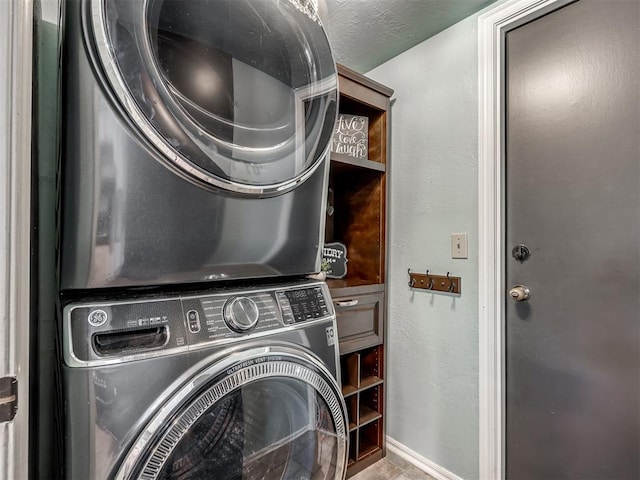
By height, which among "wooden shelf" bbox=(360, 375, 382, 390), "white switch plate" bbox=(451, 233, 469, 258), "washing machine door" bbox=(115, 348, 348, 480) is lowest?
"wooden shelf" bbox=(360, 375, 382, 390)

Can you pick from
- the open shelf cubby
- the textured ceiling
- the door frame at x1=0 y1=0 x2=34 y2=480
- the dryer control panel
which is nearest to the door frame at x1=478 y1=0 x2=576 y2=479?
the textured ceiling

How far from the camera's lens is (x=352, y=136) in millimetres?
1716

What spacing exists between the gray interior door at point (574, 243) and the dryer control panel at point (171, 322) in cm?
102

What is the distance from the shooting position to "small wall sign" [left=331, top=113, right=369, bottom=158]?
167 cm

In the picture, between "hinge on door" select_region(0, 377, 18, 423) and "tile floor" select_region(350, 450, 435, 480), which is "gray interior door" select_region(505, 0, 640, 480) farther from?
"hinge on door" select_region(0, 377, 18, 423)

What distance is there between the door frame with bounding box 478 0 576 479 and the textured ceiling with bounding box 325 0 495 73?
186 mm

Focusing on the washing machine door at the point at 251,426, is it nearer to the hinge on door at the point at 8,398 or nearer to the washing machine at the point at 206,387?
the washing machine at the point at 206,387

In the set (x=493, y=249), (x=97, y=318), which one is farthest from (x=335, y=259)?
(x=97, y=318)

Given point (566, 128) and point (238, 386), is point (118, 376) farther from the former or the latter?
point (566, 128)

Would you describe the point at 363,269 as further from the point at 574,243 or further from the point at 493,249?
the point at 574,243

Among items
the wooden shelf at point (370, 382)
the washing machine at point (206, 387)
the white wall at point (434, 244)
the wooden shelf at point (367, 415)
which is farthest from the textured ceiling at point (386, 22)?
the wooden shelf at point (367, 415)

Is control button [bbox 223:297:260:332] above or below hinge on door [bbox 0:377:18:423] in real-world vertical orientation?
above

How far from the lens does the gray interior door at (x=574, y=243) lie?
112 centimetres

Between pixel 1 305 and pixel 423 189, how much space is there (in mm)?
1603
